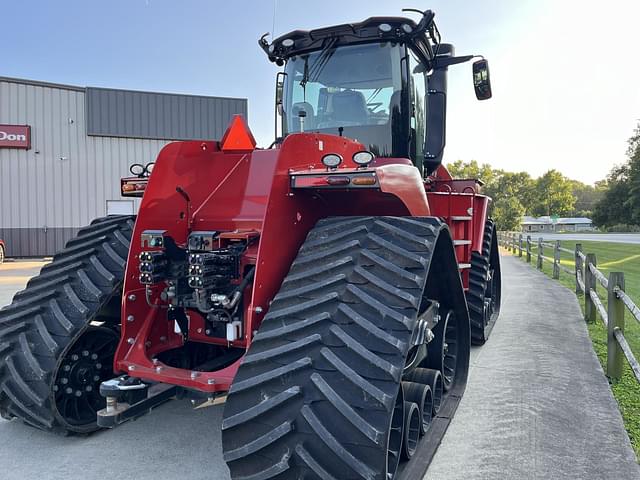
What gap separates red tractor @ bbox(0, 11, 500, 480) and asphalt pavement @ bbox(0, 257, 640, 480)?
23 centimetres

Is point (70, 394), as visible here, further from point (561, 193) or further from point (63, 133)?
point (561, 193)

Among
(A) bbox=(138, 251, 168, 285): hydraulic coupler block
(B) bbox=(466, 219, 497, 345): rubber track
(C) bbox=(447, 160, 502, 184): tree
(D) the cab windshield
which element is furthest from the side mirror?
(C) bbox=(447, 160, 502, 184): tree

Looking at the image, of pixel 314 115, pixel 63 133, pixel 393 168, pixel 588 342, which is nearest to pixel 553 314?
pixel 588 342

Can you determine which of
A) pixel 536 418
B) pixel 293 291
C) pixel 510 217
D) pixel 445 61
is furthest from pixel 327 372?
pixel 510 217

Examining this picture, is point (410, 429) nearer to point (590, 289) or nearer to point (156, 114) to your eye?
point (590, 289)

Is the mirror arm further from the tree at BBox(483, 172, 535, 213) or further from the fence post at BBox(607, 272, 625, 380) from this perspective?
the tree at BBox(483, 172, 535, 213)

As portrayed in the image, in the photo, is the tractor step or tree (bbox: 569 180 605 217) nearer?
the tractor step

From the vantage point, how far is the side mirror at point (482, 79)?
519cm

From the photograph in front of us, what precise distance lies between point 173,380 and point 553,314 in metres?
7.22

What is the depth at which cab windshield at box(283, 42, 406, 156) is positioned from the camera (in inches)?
177

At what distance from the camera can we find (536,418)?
4.12 metres

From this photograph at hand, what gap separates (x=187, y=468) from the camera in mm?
3314

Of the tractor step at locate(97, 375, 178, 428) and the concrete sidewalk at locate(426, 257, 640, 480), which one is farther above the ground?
the tractor step at locate(97, 375, 178, 428)

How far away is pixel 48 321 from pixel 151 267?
86 centimetres
